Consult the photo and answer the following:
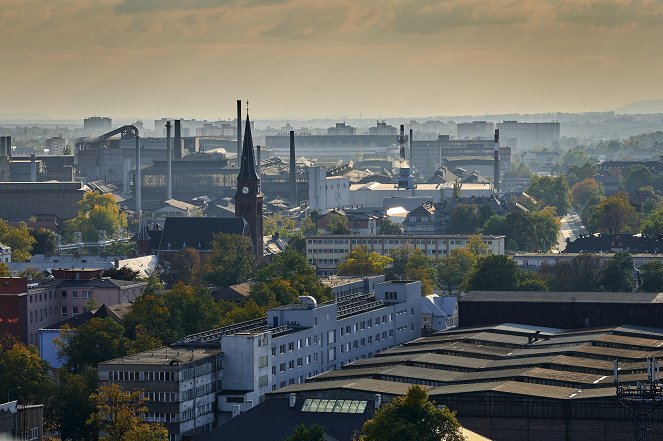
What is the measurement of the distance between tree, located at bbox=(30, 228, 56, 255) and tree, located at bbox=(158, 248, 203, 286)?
1502cm

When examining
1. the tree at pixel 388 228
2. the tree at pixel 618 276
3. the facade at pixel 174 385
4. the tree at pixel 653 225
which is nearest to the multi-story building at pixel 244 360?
the facade at pixel 174 385

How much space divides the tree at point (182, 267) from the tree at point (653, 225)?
107ft

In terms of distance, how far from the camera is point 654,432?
62531mm

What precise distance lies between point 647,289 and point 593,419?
45106 mm

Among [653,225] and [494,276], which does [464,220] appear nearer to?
[653,225]

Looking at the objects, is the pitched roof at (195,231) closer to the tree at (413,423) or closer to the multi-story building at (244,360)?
the multi-story building at (244,360)

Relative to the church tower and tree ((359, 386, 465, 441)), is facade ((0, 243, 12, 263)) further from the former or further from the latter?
tree ((359, 386, 465, 441))

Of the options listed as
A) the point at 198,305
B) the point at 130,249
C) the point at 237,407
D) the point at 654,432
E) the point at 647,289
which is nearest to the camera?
the point at 654,432

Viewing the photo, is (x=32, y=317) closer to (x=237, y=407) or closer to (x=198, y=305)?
(x=198, y=305)

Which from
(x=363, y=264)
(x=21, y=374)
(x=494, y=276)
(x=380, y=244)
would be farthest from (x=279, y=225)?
(x=21, y=374)

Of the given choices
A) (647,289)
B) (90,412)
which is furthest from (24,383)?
(647,289)

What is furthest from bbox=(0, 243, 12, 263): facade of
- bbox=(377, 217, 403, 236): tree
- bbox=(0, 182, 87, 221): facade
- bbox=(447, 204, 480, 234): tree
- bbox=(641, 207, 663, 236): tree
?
bbox=(0, 182, 87, 221): facade

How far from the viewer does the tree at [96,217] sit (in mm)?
163250

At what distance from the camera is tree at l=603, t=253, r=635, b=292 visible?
111m
